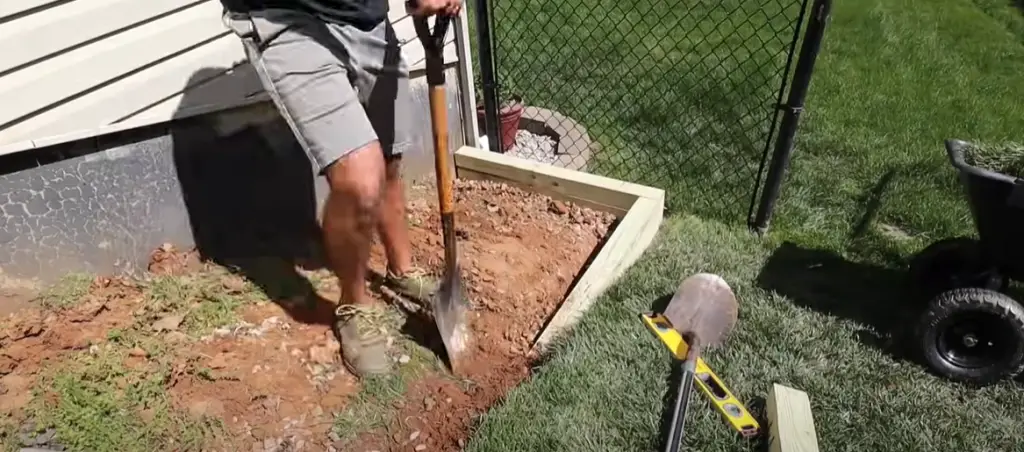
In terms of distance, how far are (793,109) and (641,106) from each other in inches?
63.7

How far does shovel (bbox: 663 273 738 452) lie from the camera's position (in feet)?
9.48

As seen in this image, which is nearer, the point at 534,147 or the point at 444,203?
the point at 444,203

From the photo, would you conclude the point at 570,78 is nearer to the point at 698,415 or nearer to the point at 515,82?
the point at 515,82

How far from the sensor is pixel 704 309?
2.97m

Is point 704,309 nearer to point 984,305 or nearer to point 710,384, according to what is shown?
point 710,384

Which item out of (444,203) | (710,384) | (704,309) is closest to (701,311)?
(704,309)

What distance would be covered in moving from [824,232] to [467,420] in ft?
6.93

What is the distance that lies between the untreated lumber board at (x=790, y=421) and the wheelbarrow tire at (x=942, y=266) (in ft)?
3.07

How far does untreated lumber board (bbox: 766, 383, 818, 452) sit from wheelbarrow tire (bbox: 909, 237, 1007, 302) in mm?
937

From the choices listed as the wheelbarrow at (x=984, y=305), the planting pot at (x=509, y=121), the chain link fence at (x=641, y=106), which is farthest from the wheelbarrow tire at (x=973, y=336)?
the planting pot at (x=509, y=121)

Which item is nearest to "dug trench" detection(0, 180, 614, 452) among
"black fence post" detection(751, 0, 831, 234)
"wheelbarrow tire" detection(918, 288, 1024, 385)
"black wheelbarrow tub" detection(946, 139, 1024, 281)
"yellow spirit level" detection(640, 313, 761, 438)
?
"yellow spirit level" detection(640, 313, 761, 438)

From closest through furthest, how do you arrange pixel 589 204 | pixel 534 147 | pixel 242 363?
1. pixel 242 363
2. pixel 589 204
3. pixel 534 147

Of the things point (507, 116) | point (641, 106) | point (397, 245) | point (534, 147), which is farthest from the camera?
point (641, 106)

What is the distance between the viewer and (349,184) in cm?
250
